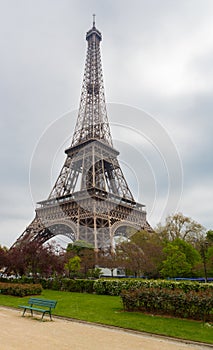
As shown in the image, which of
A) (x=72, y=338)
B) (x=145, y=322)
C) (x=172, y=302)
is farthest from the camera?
(x=172, y=302)

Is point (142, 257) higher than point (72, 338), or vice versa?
point (142, 257)

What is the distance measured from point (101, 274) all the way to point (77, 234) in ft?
22.8

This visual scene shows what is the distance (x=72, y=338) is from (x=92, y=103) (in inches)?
1990

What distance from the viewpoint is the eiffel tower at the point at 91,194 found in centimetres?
3998

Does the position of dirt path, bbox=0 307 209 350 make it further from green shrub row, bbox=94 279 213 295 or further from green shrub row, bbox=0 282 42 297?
green shrub row, bbox=0 282 42 297

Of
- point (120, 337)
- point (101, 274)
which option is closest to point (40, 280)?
point (101, 274)

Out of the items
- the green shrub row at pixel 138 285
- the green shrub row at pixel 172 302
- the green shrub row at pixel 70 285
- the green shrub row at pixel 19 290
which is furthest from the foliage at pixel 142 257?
the green shrub row at pixel 172 302

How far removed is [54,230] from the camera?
43.9 meters

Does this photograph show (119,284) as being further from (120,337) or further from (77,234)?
(77,234)

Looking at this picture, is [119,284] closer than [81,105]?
Yes

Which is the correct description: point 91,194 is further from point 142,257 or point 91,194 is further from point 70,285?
point 70,285

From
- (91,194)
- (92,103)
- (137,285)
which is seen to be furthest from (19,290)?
(92,103)

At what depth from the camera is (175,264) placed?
2773 centimetres

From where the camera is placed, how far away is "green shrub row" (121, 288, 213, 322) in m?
10.6
